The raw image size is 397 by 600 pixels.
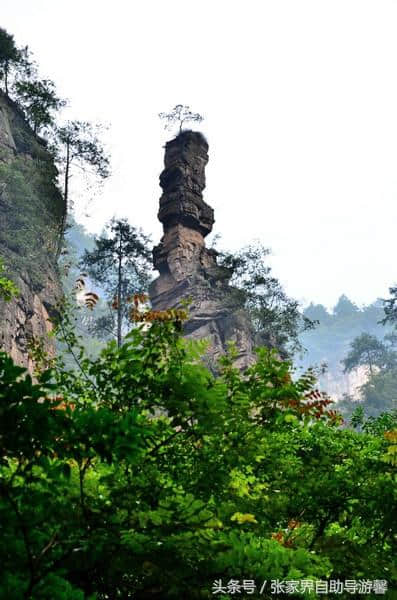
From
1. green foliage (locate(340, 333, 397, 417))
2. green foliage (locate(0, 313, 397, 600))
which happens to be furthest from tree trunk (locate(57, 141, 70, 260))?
green foliage (locate(340, 333, 397, 417))

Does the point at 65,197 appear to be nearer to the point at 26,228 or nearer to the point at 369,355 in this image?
the point at 26,228

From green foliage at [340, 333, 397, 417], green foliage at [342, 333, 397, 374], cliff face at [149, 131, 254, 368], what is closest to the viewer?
cliff face at [149, 131, 254, 368]

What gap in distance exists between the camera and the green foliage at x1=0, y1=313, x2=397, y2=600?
1703 millimetres

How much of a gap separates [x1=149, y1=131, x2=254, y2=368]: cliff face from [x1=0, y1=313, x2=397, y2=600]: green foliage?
2451 centimetres

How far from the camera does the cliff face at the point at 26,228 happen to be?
63.7 ft

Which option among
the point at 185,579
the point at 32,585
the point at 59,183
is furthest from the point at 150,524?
the point at 59,183

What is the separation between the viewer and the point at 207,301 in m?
30.5

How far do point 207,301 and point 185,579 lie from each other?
92.1 ft

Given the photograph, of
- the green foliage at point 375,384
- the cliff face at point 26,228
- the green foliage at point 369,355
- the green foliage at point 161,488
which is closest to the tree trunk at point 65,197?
the cliff face at point 26,228

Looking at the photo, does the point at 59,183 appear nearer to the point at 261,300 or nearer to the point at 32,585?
the point at 261,300

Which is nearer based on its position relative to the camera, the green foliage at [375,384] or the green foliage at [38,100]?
the green foliage at [38,100]

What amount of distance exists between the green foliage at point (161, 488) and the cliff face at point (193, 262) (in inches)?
965

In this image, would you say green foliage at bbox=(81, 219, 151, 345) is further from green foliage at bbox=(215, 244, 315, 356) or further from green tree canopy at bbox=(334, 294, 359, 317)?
green tree canopy at bbox=(334, 294, 359, 317)

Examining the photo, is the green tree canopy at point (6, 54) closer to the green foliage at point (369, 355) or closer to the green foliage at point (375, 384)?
the green foliage at point (375, 384)
